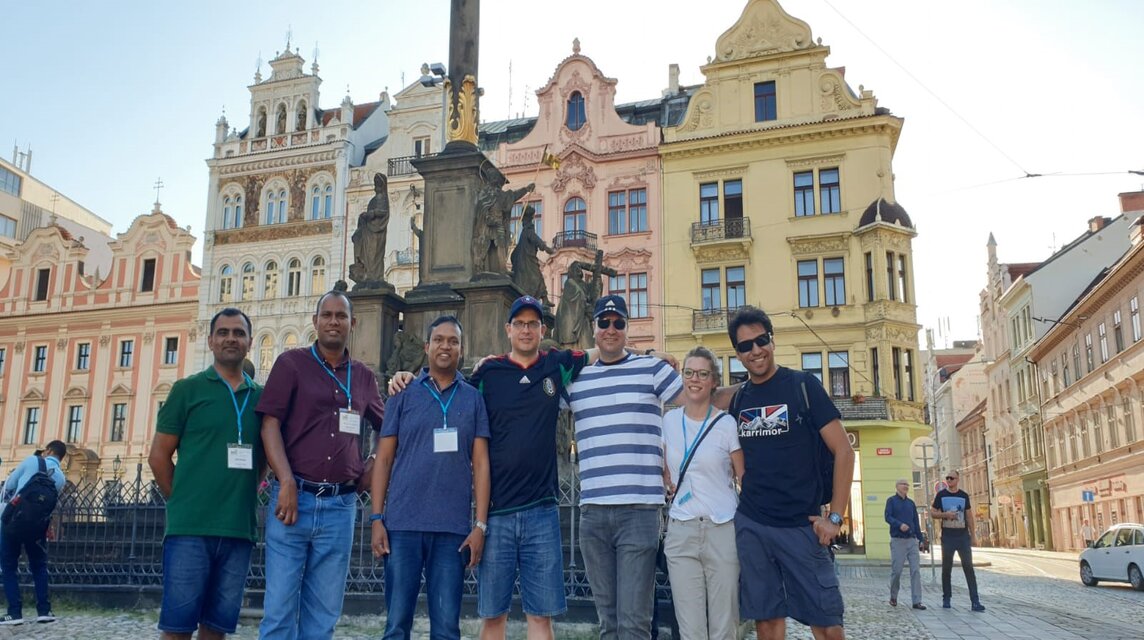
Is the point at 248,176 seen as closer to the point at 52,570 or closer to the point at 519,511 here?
the point at 52,570

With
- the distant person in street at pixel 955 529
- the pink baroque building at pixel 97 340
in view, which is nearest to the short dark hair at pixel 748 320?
the distant person in street at pixel 955 529

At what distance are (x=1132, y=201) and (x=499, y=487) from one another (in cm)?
4858

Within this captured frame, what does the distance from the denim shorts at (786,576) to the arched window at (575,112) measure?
29292 mm

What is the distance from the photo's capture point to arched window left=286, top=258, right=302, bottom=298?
35.0m

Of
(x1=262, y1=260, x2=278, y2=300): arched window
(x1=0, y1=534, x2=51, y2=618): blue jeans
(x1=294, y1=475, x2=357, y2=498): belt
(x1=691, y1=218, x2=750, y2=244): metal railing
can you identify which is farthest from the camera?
(x1=262, y1=260, x2=278, y2=300): arched window

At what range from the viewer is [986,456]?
61562 millimetres

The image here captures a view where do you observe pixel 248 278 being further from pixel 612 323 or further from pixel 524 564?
pixel 524 564

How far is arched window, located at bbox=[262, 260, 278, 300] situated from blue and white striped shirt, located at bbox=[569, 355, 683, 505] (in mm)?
32809

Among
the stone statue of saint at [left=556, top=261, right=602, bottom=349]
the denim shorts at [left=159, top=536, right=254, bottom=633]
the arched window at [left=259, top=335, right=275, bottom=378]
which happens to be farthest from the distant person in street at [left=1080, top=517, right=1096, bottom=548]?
the denim shorts at [left=159, top=536, right=254, bottom=633]

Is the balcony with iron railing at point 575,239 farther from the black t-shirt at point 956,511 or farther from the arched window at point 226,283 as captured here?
the black t-shirt at point 956,511

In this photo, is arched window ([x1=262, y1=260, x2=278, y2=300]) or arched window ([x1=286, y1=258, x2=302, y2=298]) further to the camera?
arched window ([x1=262, y1=260, x2=278, y2=300])

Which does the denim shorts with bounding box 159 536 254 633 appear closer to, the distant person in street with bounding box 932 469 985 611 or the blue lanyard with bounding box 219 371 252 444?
the blue lanyard with bounding box 219 371 252 444

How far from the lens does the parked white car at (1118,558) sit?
1820 cm

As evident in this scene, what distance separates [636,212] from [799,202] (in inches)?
225
